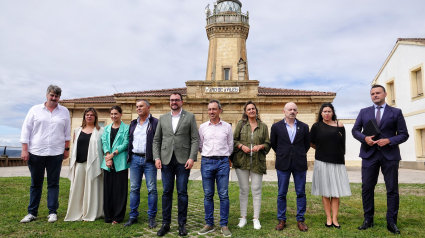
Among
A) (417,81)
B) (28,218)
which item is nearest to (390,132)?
(28,218)

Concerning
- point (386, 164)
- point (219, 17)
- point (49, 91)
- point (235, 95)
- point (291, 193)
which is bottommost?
point (291, 193)

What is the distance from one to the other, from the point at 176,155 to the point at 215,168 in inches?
24.0

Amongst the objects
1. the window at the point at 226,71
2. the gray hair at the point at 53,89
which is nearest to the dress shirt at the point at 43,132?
the gray hair at the point at 53,89

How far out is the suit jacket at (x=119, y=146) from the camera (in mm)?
4668

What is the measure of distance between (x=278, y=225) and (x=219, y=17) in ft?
65.9

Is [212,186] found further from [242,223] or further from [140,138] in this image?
[140,138]

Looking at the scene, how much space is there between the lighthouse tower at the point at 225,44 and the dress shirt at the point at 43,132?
53.9ft

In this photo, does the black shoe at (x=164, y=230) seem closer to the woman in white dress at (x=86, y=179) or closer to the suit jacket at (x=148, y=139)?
the suit jacket at (x=148, y=139)

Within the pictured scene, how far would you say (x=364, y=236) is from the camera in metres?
3.92

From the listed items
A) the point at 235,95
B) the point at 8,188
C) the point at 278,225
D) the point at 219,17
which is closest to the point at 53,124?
the point at 278,225

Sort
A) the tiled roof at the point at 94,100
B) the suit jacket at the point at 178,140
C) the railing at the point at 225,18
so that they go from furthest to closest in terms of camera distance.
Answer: the railing at the point at 225,18
the tiled roof at the point at 94,100
the suit jacket at the point at 178,140

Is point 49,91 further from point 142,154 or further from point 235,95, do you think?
point 235,95

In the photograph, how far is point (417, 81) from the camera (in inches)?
692

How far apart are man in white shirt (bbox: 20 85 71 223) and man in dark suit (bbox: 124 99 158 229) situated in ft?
4.37
